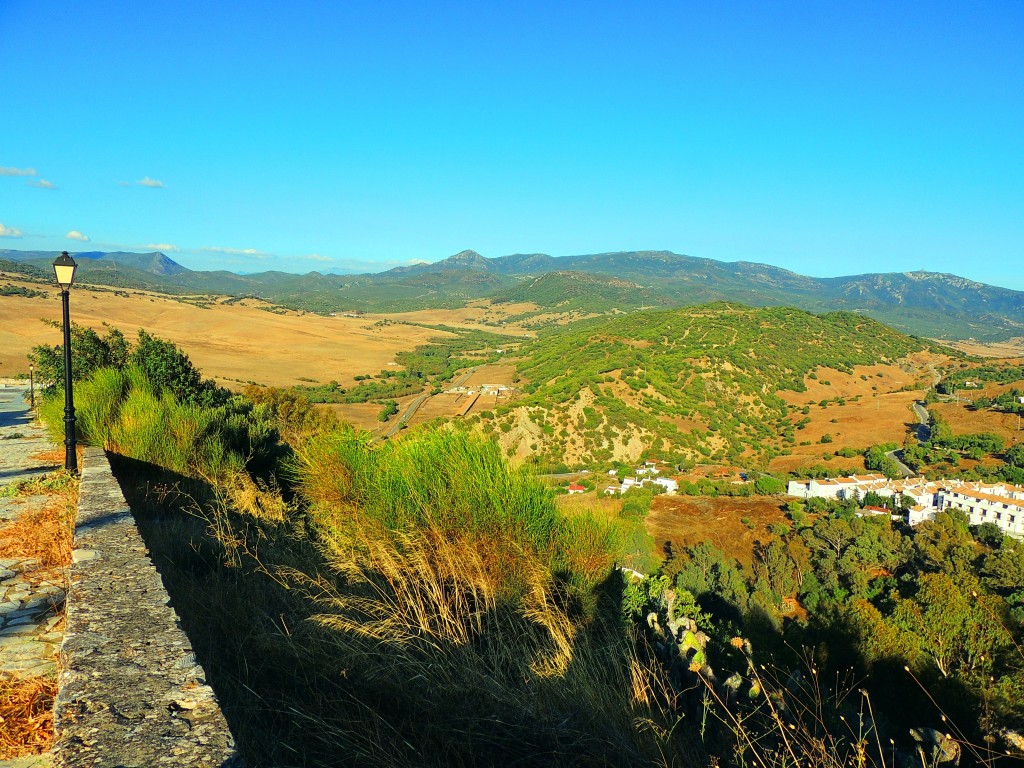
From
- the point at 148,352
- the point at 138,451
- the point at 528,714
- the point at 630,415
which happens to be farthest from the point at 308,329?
the point at 528,714

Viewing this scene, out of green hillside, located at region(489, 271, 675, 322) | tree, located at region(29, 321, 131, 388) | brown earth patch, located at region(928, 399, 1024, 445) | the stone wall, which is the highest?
green hillside, located at region(489, 271, 675, 322)

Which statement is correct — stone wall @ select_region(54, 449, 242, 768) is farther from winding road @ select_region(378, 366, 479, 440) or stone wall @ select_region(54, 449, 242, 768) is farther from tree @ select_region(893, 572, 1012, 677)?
winding road @ select_region(378, 366, 479, 440)

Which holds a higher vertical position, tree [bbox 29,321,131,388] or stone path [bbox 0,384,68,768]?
tree [bbox 29,321,131,388]

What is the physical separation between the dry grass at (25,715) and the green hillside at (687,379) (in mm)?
26069

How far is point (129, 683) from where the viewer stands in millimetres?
2375

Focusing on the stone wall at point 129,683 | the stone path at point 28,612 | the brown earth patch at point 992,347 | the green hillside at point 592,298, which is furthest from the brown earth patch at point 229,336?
the brown earth patch at point 992,347

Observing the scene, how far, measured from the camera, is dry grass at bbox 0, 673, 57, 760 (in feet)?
7.85

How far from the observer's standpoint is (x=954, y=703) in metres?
7.76

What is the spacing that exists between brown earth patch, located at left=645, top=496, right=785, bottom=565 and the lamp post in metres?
21.1

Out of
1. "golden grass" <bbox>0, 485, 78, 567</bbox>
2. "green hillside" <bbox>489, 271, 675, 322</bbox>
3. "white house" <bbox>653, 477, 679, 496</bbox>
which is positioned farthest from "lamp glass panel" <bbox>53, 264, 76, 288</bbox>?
"green hillside" <bbox>489, 271, 675, 322</bbox>

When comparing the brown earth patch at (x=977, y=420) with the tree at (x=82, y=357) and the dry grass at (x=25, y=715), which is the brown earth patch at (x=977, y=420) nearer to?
the tree at (x=82, y=357)

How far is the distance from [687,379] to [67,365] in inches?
1965

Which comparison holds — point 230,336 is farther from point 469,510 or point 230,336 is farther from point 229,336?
point 469,510

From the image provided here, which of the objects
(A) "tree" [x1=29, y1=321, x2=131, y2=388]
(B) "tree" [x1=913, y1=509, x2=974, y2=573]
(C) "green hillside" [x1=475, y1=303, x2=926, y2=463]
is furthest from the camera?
(C) "green hillside" [x1=475, y1=303, x2=926, y2=463]
